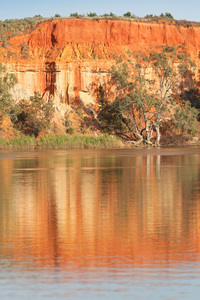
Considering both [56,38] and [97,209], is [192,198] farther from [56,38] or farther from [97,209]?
[56,38]

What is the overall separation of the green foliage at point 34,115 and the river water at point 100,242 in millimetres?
45633

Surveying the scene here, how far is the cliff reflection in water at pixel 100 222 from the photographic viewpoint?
9836 millimetres

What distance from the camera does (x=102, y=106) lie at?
7431 centimetres

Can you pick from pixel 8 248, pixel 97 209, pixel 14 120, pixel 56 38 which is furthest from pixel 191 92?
pixel 8 248

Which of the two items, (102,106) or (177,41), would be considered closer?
(102,106)

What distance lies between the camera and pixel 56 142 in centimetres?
6034

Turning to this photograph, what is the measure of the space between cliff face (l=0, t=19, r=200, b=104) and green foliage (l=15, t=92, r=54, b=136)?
349cm

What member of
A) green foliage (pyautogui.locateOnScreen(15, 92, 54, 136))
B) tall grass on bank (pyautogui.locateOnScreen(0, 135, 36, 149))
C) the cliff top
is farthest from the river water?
the cliff top

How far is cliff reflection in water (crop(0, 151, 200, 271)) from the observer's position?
984 centimetres

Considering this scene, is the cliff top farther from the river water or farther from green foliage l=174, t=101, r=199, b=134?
the river water

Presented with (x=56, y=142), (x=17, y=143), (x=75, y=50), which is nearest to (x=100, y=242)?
(x=56, y=142)

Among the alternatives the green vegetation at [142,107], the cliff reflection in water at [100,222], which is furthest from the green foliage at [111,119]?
the cliff reflection in water at [100,222]

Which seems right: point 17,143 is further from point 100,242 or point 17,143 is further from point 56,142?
point 100,242

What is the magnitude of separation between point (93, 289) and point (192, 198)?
10.6 m
